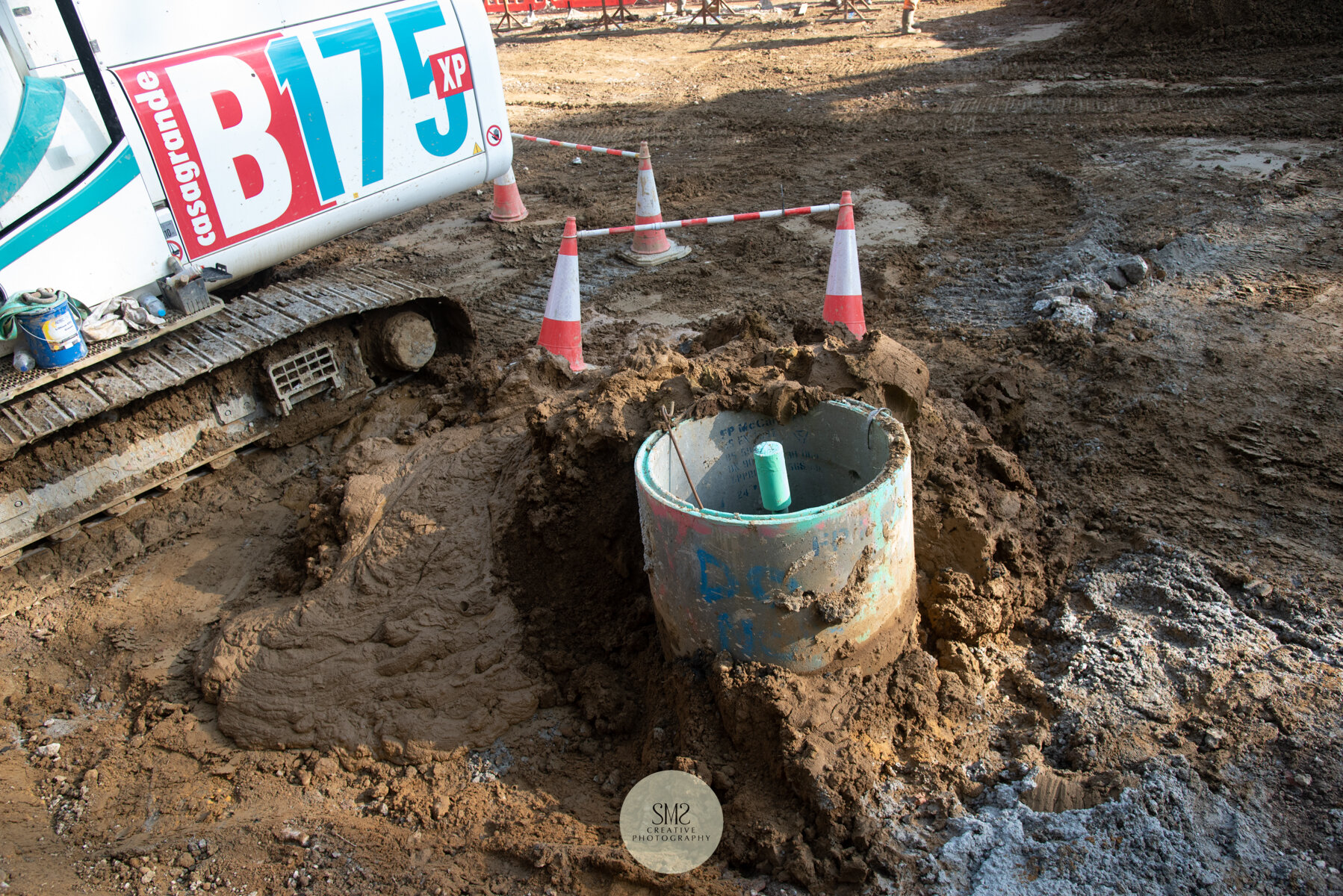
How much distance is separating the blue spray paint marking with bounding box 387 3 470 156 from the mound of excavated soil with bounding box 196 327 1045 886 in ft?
8.02

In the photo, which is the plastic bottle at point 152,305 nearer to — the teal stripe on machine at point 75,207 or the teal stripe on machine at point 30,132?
the teal stripe on machine at point 75,207

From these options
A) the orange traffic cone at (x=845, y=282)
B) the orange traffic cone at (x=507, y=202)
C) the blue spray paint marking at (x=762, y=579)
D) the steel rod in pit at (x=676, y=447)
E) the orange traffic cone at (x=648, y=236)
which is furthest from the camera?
the orange traffic cone at (x=507, y=202)

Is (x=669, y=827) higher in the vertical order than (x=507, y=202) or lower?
lower

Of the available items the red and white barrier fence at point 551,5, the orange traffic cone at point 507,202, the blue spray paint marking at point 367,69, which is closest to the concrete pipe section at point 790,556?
the blue spray paint marking at point 367,69

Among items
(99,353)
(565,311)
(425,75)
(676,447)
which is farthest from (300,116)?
(676,447)

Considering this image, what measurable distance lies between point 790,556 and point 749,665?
1.59ft

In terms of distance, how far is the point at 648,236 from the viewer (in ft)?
26.0

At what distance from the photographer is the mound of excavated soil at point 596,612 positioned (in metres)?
3.24

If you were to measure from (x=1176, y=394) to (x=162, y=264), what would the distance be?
5688 millimetres

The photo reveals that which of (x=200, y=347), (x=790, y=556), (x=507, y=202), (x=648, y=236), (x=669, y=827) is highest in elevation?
(x=200, y=347)

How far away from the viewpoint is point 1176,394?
5070 millimetres

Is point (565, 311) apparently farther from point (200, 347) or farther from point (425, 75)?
point (200, 347)

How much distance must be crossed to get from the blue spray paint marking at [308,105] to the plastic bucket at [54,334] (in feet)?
5.22

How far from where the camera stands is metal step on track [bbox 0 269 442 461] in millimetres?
4469
